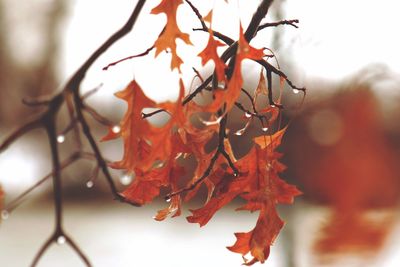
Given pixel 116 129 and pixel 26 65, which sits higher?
pixel 26 65

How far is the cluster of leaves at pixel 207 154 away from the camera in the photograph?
Result: 2.35 feet

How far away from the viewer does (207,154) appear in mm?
844

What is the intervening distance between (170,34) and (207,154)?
165mm

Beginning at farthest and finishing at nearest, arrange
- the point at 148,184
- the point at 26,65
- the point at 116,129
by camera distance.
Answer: the point at 26,65 < the point at 148,184 < the point at 116,129

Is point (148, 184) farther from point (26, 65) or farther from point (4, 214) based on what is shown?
point (26, 65)

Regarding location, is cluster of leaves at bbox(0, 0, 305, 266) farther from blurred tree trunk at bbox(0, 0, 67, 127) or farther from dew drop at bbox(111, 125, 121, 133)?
blurred tree trunk at bbox(0, 0, 67, 127)

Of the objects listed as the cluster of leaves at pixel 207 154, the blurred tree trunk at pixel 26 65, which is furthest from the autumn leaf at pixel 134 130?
the blurred tree trunk at pixel 26 65

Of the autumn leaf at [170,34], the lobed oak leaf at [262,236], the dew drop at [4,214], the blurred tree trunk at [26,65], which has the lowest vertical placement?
the dew drop at [4,214]

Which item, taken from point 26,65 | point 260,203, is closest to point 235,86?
point 260,203

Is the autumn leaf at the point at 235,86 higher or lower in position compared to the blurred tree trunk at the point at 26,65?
lower

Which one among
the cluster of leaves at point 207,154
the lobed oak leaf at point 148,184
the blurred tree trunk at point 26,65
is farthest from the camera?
the blurred tree trunk at point 26,65

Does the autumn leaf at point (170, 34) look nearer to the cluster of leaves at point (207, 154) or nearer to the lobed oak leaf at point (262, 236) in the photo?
the cluster of leaves at point (207, 154)

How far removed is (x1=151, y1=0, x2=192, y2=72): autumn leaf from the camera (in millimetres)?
744

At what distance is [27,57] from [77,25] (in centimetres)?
155
